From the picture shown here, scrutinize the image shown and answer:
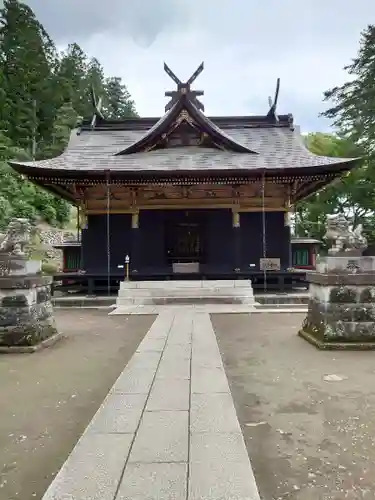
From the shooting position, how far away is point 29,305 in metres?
6.16

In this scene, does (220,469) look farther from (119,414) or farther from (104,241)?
(104,241)

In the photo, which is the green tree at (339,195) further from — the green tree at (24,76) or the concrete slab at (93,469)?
the green tree at (24,76)

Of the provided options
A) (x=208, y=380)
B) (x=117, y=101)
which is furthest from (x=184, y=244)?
(x=117, y=101)

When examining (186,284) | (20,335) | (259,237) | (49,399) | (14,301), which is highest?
(259,237)

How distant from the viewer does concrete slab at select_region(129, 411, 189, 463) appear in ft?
8.25

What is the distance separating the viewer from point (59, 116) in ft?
137

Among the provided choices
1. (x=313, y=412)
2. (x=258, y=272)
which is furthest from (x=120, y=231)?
(x=313, y=412)

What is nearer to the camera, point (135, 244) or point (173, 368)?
point (173, 368)

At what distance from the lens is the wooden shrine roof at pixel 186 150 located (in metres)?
13.2

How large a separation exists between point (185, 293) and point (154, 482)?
10.3 m

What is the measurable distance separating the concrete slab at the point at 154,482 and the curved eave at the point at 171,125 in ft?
48.1

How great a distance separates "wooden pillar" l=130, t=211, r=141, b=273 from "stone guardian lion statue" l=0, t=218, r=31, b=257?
8.19 meters

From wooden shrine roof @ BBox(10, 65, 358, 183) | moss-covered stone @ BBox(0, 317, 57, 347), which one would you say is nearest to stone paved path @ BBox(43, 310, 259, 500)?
moss-covered stone @ BBox(0, 317, 57, 347)

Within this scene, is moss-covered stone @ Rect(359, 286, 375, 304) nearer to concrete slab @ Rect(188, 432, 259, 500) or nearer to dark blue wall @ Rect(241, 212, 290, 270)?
concrete slab @ Rect(188, 432, 259, 500)
